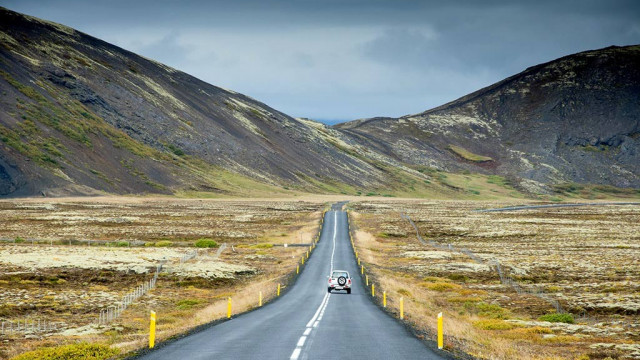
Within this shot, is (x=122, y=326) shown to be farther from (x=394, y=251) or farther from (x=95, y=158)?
(x=95, y=158)

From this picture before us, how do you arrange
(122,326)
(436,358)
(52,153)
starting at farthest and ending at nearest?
1. (52,153)
2. (122,326)
3. (436,358)

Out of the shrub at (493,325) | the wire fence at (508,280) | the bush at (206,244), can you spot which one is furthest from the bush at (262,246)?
the shrub at (493,325)

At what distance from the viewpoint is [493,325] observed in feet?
99.8

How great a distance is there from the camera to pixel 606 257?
6316cm

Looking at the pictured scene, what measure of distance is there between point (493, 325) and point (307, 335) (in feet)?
42.9

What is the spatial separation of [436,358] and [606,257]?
5369 centimetres

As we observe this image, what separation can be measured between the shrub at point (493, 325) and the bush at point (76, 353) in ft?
62.7

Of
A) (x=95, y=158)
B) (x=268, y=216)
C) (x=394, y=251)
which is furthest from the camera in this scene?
(x=95, y=158)

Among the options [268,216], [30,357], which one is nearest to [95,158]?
[268,216]

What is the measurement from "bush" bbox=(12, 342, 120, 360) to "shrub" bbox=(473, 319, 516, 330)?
1912cm

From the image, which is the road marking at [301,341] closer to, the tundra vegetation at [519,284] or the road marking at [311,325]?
the road marking at [311,325]

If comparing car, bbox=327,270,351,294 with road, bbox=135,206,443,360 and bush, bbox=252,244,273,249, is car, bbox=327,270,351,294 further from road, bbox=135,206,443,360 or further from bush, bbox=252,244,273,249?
bush, bbox=252,244,273,249

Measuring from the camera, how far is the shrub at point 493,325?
30.0m

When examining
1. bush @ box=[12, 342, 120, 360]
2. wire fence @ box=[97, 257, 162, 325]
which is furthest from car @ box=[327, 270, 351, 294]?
bush @ box=[12, 342, 120, 360]
